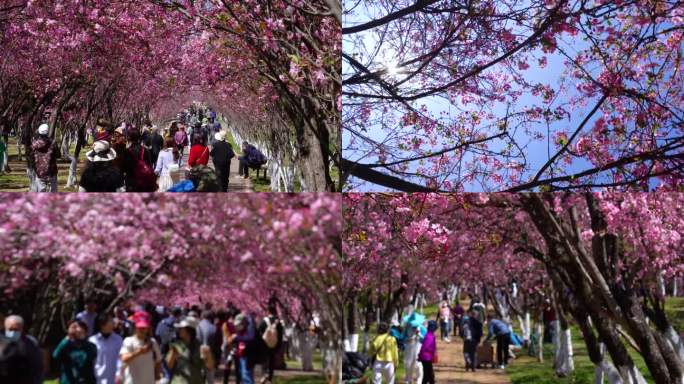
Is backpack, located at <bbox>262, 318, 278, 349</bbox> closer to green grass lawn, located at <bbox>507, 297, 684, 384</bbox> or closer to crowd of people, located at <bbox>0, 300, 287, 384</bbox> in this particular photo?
crowd of people, located at <bbox>0, 300, 287, 384</bbox>

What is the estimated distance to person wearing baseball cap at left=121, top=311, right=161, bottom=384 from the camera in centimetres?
507

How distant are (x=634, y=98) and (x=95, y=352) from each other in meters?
4.28

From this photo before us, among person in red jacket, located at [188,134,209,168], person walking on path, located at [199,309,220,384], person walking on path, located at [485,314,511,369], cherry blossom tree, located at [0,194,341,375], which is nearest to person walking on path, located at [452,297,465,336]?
person walking on path, located at [485,314,511,369]

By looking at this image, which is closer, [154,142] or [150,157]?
[150,157]

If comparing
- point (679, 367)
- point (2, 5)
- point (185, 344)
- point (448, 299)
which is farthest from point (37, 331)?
point (679, 367)

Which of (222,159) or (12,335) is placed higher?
(222,159)

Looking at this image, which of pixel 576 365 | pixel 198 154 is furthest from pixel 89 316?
pixel 576 365

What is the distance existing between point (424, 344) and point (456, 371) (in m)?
0.29

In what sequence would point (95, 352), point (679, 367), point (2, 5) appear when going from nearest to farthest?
point (95, 352), point (679, 367), point (2, 5)

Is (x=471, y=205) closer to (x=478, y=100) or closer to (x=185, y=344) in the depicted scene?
(x=478, y=100)

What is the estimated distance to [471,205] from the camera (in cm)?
612

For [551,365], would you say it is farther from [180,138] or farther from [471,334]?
[180,138]

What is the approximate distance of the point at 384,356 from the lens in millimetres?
5750

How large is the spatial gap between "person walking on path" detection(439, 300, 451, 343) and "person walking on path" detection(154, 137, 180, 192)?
7.41 ft
